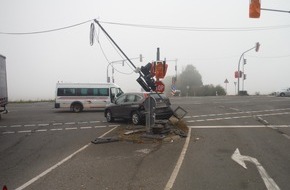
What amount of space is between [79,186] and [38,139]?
7.69 m

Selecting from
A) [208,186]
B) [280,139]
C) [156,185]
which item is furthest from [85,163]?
[280,139]

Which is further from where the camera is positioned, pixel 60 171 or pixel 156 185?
pixel 60 171

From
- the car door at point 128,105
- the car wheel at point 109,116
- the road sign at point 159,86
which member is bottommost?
the car wheel at point 109,116

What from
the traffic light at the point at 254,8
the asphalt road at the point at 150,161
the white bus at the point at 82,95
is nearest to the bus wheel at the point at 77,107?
the white bus at the point at 82,95

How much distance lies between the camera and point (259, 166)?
876cm

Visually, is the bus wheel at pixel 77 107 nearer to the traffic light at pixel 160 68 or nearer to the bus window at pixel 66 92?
the bus window at pixel 66 92

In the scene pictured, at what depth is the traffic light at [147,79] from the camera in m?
14.5

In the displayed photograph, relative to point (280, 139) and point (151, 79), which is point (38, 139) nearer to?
point (151, 79)

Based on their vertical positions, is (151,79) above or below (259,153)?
above

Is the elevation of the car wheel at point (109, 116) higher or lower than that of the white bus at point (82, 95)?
lower

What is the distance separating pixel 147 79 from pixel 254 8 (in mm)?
5490

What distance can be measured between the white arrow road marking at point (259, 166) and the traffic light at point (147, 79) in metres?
4.91

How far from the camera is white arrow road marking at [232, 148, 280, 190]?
7023 mm

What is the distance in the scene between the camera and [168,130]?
47.3ft
